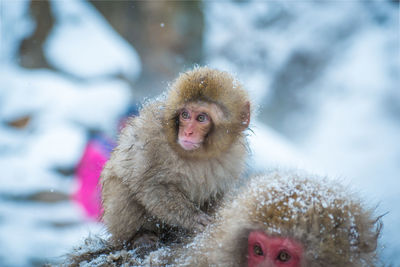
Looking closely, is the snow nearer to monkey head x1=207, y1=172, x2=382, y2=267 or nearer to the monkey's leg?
the monkey's leg

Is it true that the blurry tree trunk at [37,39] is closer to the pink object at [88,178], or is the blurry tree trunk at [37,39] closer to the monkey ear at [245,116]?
the pink object at [88,178]

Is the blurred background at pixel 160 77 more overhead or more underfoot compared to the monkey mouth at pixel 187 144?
more overhead

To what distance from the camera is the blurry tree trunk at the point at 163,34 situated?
25.5 ft

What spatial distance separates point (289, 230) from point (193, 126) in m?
1.01

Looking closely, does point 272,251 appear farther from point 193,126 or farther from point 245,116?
point 245,116

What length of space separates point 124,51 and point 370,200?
7791mm

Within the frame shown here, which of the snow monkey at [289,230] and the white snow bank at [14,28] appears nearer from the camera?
the snow monkey at [289,230]

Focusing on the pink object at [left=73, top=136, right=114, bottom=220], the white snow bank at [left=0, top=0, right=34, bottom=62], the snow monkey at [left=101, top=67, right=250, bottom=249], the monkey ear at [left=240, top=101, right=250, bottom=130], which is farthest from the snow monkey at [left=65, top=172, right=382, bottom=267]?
the white snow bank at [left=0, top=0, right=34, bottom=62]

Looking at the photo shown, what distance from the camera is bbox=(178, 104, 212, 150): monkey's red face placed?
7.58 ft

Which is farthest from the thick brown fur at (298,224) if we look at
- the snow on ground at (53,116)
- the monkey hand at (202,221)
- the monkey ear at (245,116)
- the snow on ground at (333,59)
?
the snow on ground at (333,59)

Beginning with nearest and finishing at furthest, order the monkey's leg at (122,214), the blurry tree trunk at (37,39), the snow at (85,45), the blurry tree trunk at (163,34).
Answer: the monkey's leg at (122,214)
the blurry tree trunk at (163,34)
the blurry tree trunk at (37,39)
the snow at (85,45)

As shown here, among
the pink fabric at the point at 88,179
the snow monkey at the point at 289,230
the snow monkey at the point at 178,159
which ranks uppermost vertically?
the pink fabric at the point at 88,179

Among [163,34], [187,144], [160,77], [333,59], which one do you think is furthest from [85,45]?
[187,144]

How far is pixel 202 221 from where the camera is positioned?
2.05 m
